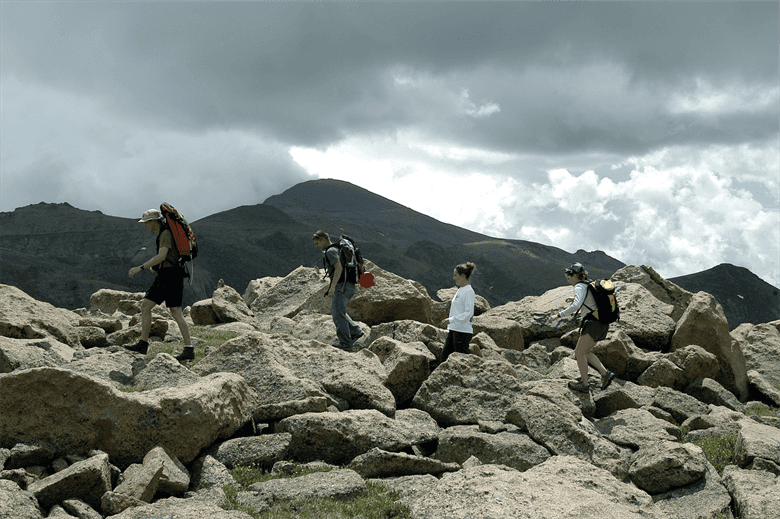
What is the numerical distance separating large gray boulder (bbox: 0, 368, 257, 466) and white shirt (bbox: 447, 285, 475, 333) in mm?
5726

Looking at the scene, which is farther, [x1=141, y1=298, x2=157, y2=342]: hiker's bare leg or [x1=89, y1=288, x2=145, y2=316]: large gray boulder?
[x1=89, y1=288, x2=145, y2=316]: large gray boulder

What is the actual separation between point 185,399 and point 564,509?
513cm

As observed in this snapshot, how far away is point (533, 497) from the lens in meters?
6.24

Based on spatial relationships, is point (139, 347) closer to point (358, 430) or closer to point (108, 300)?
point (358, 430)

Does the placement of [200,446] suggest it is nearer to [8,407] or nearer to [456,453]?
[8,407]

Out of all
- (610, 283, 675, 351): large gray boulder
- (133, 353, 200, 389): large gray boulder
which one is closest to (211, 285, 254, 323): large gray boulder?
(133, 353, 200, 389): large gray boulder

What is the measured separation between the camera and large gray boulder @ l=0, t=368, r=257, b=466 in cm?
770

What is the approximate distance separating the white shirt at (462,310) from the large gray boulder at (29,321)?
8548 mm

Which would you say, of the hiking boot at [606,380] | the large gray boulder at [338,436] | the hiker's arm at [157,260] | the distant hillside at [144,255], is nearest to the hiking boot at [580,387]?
the hiking boot at [606,380]

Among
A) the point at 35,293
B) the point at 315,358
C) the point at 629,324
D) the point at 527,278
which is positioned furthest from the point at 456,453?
the point at 527,278

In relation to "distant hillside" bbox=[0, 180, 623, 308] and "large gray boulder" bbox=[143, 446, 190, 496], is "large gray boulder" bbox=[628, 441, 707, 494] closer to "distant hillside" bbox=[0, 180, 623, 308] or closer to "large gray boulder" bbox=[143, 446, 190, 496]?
"large gray boulder" bbox=[143, 446, 190, 496]

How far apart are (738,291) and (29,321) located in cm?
8950

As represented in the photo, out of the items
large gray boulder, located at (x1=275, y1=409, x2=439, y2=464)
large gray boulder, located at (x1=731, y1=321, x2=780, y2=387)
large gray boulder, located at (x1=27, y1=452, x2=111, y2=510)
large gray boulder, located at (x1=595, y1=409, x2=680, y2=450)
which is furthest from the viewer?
large gray boulder, located at (x1=731, y1=321, x2=780, y2=387)

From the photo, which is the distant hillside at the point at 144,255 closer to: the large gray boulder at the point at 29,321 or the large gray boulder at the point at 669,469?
the large gray boulder at the point at 29,321
